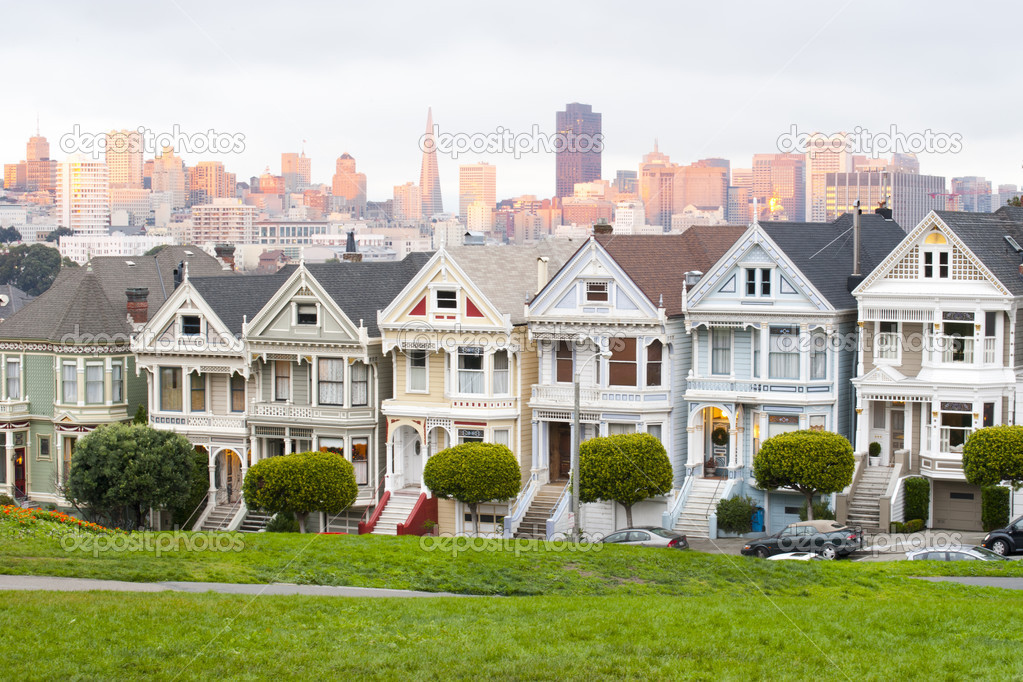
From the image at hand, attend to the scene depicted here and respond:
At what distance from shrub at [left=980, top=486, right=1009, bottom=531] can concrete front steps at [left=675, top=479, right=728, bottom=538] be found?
7.90 metres

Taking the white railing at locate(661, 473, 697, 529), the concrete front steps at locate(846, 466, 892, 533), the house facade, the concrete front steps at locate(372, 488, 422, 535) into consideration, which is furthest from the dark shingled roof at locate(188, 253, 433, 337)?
the concrete front steps at locate(846, 466, 892, 533)

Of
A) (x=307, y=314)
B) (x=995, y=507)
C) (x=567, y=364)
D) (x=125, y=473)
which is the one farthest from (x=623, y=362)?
(x=125, y=473)

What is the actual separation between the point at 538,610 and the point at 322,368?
2479cm

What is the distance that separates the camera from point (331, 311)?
5006cm

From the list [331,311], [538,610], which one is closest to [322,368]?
[331,311]

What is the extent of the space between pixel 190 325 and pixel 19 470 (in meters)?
9.61

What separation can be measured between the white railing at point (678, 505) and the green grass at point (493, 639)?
16.4m

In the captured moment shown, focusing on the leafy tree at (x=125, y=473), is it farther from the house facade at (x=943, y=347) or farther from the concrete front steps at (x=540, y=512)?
the house facade at (x=943, y=347)

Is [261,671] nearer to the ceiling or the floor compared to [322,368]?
nearer to the floor

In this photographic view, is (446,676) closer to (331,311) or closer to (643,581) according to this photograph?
(643,581)

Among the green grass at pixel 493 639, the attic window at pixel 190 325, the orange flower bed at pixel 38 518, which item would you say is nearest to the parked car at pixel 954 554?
the green grass at pixel 493 639

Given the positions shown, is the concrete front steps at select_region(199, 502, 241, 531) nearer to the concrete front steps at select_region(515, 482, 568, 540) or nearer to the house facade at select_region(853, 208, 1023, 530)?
the concrete front steps at select_region(515, 482, 568, 540)

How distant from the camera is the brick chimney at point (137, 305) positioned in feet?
184

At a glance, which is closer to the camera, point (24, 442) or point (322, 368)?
point (322, 368)
